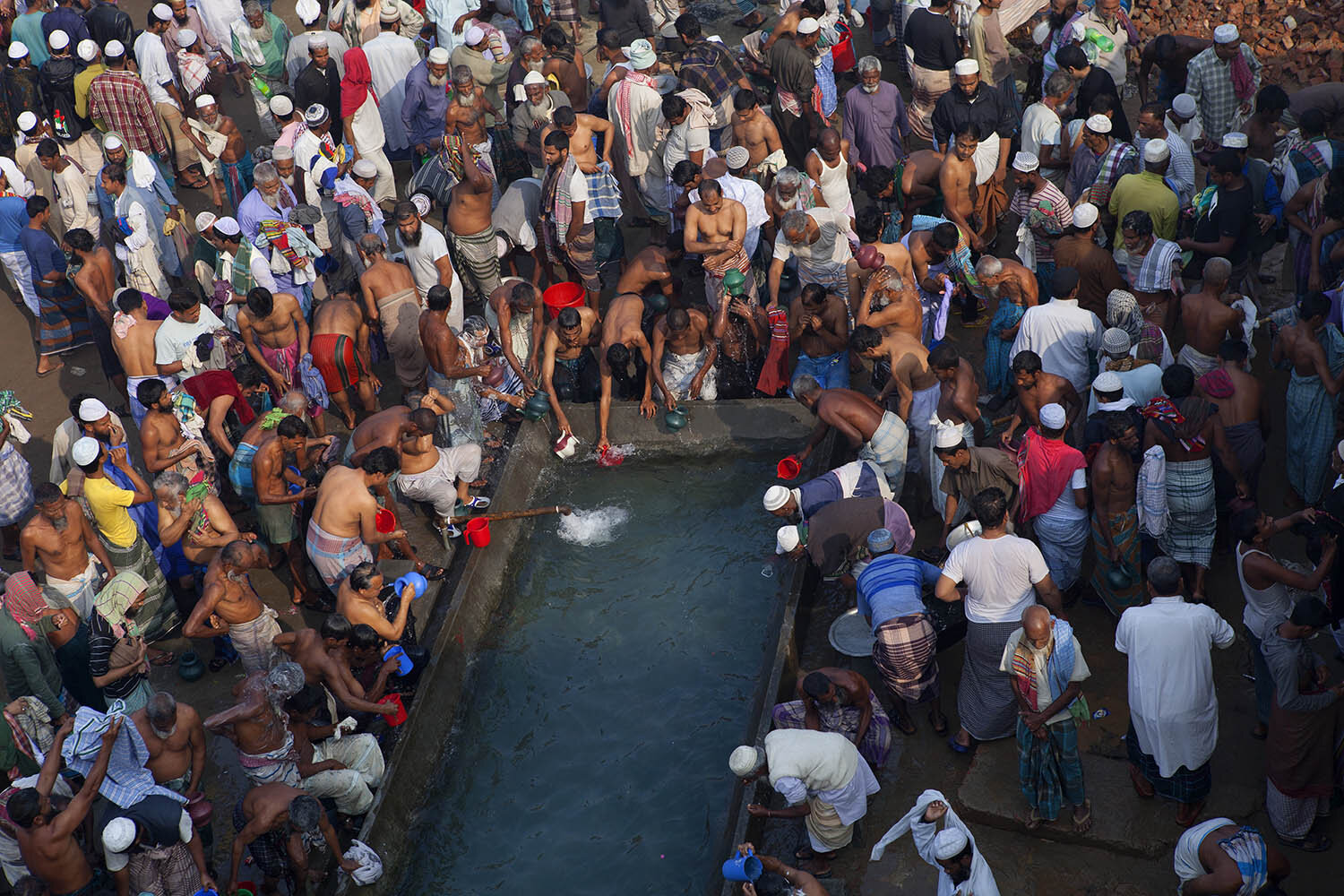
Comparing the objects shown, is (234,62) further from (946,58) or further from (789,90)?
(946,58)

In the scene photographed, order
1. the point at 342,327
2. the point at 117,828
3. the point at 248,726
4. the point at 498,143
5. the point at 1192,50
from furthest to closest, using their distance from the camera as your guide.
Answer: the point at 498,143, the point at 1192,50, the point at 342,327, the point at 248,726, the point at 117,828

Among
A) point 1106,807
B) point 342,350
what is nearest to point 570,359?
point 342,350

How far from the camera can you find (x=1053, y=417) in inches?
282

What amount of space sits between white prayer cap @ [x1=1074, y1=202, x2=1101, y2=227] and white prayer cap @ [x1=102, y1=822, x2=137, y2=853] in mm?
6611

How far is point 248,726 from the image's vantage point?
6.83 metres

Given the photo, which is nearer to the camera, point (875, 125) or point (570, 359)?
point (570, 359)

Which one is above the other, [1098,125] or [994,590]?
[1098,125]

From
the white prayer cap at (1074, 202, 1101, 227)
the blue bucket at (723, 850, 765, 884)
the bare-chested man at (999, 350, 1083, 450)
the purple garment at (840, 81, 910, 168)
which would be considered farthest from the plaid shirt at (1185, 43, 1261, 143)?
the blue bucket at (723, 850, 765, 884)

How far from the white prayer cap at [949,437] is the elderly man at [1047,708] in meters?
1.26

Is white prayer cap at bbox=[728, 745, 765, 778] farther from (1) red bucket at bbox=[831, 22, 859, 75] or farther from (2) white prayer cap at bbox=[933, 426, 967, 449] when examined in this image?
(1) red bucket at bbox=[831, 22, 859, 75]

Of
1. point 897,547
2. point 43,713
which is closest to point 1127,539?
point 897,547

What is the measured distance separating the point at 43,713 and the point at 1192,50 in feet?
32.0

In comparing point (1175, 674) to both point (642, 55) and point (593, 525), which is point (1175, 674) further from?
point (642, 55)

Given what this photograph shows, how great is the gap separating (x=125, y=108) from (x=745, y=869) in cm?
955
